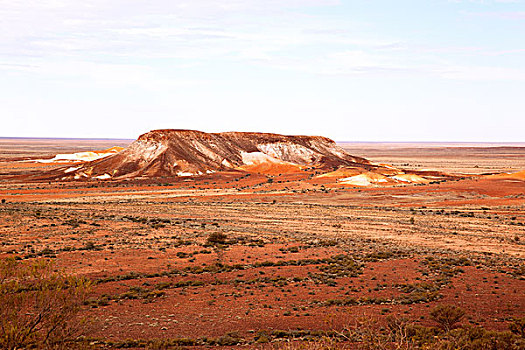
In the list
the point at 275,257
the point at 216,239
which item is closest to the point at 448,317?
the point at 275,257

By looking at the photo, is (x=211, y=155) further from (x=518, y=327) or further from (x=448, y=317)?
(x=518, y=327)

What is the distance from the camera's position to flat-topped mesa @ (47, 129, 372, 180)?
91625mm

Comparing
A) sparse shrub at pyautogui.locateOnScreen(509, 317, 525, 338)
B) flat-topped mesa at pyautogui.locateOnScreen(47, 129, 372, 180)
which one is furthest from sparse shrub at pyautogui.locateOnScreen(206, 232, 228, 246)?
flat-topped mesa at pyautogui.locateOnScreen(47, 129, 372, 180)

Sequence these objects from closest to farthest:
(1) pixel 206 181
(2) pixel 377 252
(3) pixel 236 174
Result: (2) pixel 377 252, (1) pixel 206 181, (3) pixel 236 174

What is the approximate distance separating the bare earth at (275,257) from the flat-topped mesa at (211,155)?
2970cm

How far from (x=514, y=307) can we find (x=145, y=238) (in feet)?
81.9

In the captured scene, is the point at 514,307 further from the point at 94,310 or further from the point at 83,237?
the point at 83,237

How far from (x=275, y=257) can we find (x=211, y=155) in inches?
3081

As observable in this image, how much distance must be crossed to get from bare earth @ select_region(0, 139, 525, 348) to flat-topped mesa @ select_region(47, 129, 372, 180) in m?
29.7

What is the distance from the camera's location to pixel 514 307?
58.9ft

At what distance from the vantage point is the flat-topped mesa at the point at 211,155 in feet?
301

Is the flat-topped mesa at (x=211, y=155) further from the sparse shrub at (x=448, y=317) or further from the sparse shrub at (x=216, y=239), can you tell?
the sparse shrub at (x=448, y=317)

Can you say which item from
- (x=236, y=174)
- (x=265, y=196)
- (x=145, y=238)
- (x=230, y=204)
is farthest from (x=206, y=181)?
(x=145, y=238)

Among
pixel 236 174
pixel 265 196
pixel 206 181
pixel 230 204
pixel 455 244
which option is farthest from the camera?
pixel 236 174
